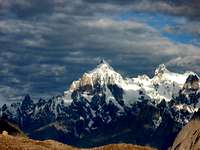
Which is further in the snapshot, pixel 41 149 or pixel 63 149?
pixel 63 149

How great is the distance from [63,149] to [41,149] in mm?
34190

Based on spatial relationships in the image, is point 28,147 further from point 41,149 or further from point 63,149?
point 63,149

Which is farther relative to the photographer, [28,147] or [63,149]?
[63,149]

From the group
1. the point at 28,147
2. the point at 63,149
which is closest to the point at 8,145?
the point at 28,147

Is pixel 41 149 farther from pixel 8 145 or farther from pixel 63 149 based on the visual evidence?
pixel 63 149

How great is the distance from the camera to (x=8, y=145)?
14688 centimetres

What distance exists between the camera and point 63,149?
182 m

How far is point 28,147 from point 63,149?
36777 millimetres

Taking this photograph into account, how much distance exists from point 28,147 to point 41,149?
3.44 meters

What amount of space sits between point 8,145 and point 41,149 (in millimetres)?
6997

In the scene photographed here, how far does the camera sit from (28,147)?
146 m

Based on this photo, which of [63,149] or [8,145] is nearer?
[8,145]

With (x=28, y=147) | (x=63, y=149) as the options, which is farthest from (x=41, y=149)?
(x=63, y=149)

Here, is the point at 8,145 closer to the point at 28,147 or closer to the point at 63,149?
the point at 28,147
